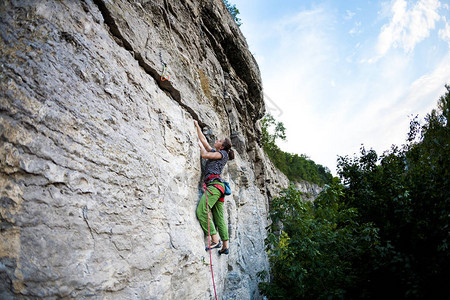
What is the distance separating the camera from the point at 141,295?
2.32m

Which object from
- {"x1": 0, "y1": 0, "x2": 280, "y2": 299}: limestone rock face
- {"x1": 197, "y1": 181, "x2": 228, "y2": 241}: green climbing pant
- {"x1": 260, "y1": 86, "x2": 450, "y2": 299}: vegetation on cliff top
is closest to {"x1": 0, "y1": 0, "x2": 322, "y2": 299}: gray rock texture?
{"x1": 0, "y1": 0, "x2": 280, "y2": 299}: limestone rock face

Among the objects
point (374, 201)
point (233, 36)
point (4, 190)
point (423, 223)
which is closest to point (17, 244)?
point (4, 190)

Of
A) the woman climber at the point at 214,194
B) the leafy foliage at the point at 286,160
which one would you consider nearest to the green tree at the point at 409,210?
the woman climber at the point at 214,194

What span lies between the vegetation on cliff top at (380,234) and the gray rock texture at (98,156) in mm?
1939

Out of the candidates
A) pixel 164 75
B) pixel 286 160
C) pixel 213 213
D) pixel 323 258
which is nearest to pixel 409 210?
pixel 323 258

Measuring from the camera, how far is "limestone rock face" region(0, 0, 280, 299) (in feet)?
5.55

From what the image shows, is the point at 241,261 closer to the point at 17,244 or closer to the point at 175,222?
the point at 175,222

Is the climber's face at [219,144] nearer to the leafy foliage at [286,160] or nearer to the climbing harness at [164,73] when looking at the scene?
the climbing harness at [164,73]

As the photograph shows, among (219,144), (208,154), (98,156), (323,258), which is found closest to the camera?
(98,156)

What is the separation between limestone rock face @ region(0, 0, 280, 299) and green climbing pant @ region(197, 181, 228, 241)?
0.16 metres

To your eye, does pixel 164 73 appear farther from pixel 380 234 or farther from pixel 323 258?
pixel 380 234

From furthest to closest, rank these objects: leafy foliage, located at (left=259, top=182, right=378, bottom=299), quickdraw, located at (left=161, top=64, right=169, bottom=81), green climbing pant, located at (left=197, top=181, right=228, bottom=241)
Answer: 1. leafy foliage, located at (left=259, top=182, right=378, bottom=299)
2. green climbing pant, located at (left=197, top=181, right=228, bottom=241)
3. quickdraw, located at (left=161, top=64, right=169, bottom=81)

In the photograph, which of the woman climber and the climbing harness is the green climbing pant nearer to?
the woman climber

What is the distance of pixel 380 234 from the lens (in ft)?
16.1
